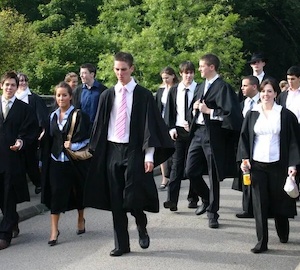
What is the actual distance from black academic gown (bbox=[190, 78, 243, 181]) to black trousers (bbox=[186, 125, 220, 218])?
4.0 inches

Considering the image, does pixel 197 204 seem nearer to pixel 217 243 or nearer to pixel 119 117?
pixel 217 243

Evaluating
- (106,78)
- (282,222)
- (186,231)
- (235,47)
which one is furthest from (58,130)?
(235,47)

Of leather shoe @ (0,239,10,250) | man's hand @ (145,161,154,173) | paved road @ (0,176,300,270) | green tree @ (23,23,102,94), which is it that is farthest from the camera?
green tree @ (23,23,102,94)

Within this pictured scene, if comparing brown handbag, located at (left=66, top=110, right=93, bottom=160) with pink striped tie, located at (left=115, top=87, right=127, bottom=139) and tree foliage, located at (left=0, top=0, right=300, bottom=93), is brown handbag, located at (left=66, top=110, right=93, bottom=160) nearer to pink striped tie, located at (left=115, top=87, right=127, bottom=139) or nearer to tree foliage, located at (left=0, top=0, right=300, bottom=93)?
pink striped tie, located at (left=115, top=87, right=127, bottom=139)

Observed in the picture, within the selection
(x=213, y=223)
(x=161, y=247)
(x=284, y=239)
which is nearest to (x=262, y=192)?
(x=284, y=239)

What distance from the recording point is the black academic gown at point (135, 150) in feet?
23.0

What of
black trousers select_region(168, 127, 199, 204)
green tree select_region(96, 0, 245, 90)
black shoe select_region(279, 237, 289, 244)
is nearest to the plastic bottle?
black shoe select_region(279, 237, 289, 244)

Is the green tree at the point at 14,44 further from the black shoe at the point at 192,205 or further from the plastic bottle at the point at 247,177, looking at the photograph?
the plastic bottle at the point at 247,177

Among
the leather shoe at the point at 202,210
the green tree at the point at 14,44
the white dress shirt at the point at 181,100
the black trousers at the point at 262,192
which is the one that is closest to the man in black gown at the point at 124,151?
the black trousers at the point at 262,192

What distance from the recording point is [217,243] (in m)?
7.65

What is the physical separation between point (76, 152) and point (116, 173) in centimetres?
94

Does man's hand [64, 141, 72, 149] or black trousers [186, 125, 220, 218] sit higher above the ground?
man's hand [64, 141, 72, 149]

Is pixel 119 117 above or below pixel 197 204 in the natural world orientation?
above

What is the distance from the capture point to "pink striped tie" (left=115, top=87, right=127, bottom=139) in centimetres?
706
